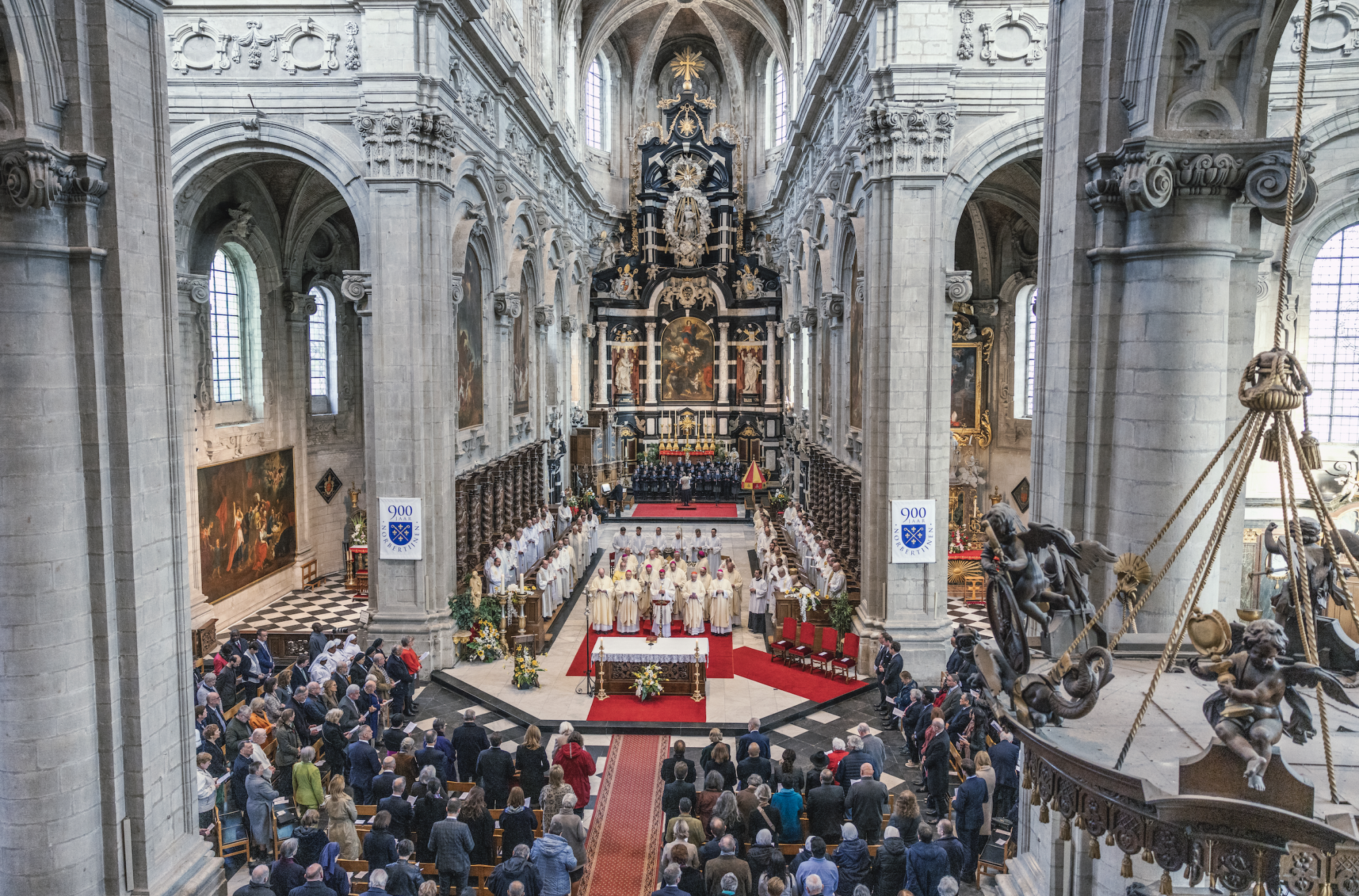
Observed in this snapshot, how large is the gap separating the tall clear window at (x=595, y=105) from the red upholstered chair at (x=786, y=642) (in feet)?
94.1

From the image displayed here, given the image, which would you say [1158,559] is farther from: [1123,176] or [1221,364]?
[1123,176]

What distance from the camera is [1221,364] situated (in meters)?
6.59

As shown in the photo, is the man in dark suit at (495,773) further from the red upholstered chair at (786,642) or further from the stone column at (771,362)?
the stone column at (771,362)

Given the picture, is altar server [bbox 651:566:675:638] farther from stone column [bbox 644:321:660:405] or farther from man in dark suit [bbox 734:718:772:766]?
stone column [bbox 644:321:660:405]

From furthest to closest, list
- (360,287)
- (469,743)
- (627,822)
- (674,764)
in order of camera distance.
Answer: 1. (360,287)
2. (627,822)
3. (469,743)
4. (674,764)

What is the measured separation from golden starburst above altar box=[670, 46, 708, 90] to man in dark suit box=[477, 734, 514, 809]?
123ft

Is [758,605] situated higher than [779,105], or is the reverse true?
[779,105]

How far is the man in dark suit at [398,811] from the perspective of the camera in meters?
9.30

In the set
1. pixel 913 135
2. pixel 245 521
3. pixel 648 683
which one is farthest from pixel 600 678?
pixel 913 135

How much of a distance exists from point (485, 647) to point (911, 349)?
9709 millimetres

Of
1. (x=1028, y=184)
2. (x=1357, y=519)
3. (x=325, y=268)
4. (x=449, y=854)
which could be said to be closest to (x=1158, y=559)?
(x=449, y=854)

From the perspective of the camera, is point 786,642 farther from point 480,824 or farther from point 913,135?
point 913,135

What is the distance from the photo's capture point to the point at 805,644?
17.5 m

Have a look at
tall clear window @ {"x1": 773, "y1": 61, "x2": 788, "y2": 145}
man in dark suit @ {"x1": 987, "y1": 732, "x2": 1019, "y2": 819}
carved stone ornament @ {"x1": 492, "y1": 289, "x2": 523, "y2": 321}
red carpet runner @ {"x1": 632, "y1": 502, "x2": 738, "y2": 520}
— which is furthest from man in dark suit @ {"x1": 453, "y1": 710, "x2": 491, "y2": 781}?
tall clear window @ {"x1": 773, "y1": 61, "x2": 788, "y2": 145}
